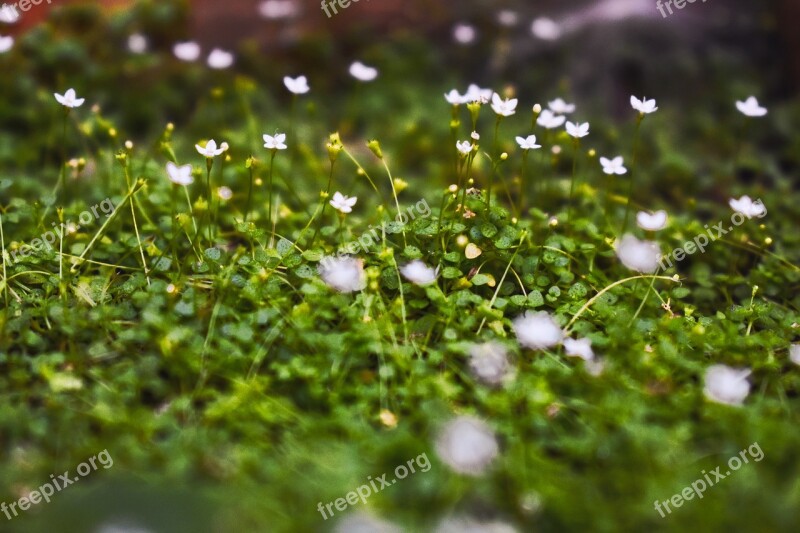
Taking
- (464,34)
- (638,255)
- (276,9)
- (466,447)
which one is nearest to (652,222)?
(638,255)

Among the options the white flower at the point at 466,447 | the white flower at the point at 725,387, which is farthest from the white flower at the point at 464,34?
the white flower at the point at 466,447

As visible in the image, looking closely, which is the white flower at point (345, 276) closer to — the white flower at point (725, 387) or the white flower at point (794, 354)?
the white flower at point (725, 387)

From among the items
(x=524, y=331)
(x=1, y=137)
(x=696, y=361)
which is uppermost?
(x=1, y=137)

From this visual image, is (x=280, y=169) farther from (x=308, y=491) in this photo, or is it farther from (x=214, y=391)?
(x=308, y=491)

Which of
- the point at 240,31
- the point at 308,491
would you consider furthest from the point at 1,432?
the point at 240,31

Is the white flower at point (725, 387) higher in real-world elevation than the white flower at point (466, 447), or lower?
lower

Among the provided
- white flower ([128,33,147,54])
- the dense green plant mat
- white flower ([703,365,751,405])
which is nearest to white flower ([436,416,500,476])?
the dense green plant mat
